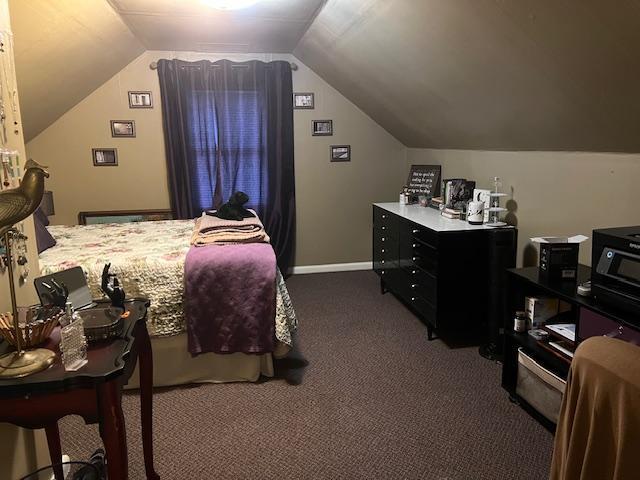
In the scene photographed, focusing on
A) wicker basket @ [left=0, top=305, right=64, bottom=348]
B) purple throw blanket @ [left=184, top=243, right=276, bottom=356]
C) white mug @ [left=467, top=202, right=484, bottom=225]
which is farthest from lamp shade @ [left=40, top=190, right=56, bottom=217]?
white mug @ [left=467, top=202, right=484, bottom=225]

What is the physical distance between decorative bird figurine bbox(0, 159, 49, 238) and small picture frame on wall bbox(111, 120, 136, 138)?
324cm

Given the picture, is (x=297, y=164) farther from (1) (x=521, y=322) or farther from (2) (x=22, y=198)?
(2) (x=22, y=198)

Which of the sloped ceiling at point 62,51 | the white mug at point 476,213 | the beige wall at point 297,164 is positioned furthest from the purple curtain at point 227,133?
the white mug at point 476,213

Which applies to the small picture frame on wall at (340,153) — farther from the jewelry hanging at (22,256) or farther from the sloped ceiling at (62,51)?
the jewelry hanging at (22,256)

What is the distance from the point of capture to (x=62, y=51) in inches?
116

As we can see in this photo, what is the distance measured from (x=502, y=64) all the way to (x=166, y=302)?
83.2 inches

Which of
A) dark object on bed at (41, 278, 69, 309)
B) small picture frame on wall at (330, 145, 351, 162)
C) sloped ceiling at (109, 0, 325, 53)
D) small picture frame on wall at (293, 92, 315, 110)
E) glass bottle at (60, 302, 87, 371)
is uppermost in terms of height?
sloped ceiling at (109, 0, 325, 53)

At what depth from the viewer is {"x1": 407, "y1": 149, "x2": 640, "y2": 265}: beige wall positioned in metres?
2.20

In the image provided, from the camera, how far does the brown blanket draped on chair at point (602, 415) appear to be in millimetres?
903

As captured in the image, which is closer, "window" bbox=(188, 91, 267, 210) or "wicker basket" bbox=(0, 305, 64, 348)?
"wicker basket" bbox=(0, 305, 64, 348)

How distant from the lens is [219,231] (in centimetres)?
297

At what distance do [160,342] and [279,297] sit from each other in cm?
70

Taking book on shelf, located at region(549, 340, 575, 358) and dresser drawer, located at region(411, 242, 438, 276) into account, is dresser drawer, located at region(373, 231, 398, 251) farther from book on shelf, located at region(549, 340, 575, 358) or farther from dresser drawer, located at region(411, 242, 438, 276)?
book on shelf, located at region(549, 340, 575, 358)

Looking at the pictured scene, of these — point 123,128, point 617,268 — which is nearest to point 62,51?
point 123,128
